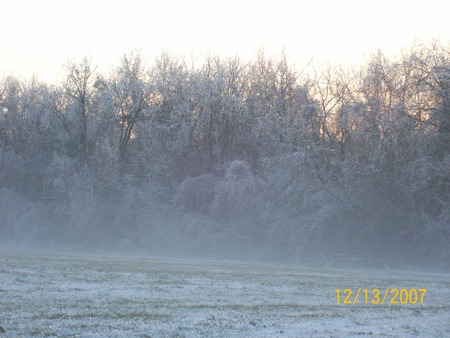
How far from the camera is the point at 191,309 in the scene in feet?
37.6

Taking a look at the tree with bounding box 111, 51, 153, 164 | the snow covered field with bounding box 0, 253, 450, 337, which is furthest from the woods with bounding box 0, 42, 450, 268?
the snow covered field with bounding box 0, 253, 450, 337

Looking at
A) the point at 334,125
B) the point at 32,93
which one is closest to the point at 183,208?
the point at 334,125

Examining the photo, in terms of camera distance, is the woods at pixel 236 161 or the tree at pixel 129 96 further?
the tree at pixel 129 96

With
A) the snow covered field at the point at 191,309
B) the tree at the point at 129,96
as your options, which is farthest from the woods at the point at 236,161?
the snow covered field at the point at 191,309

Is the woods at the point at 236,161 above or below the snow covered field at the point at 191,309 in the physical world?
above

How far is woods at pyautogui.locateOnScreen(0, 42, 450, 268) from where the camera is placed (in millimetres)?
32094

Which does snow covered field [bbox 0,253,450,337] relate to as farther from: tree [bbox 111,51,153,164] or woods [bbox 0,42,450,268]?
tree [bbox 111,51,153,164]
